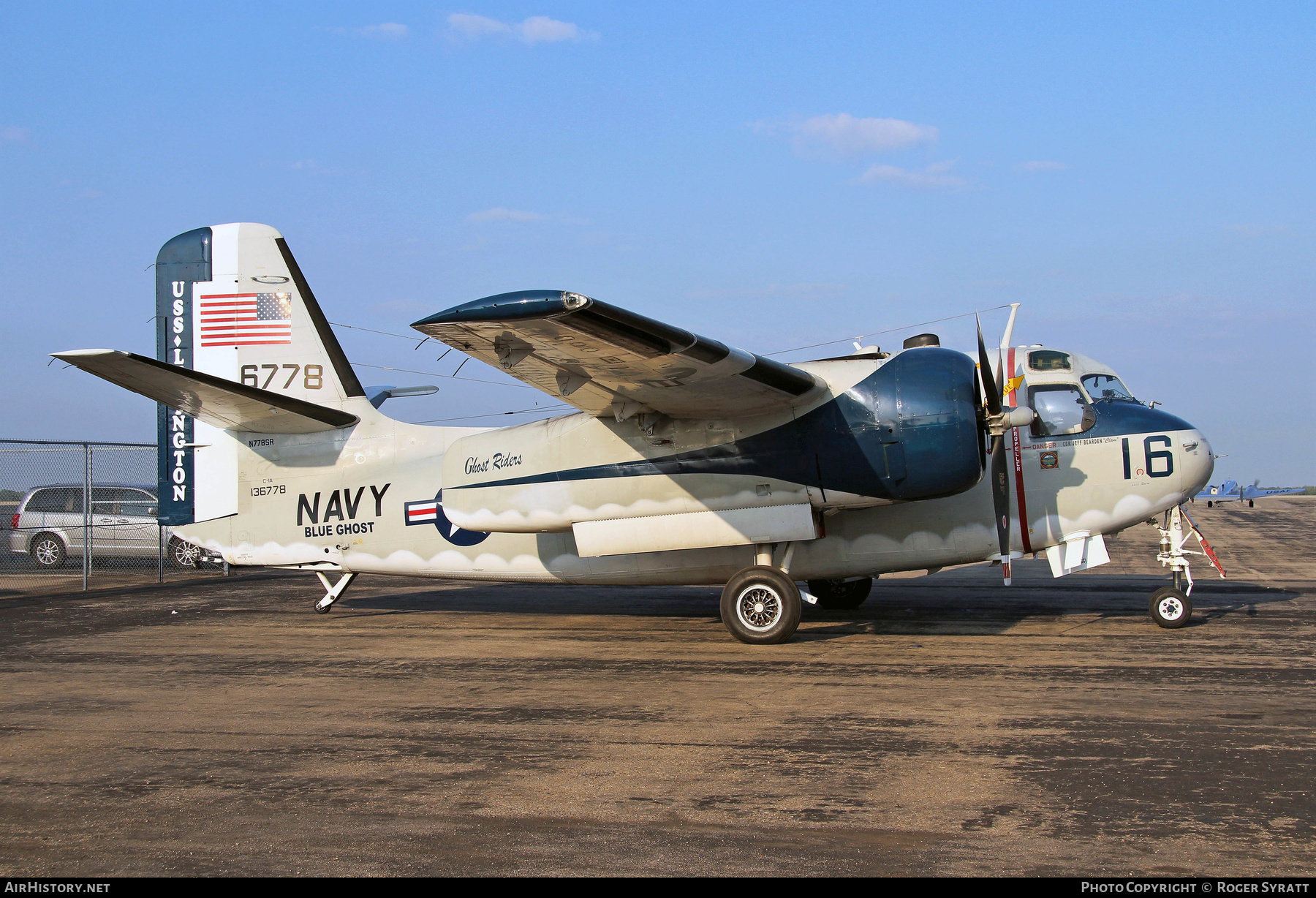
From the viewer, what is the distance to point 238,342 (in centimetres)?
1323

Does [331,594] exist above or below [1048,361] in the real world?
below

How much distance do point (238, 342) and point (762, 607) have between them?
8679 mm

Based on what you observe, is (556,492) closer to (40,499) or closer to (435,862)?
(435,862)

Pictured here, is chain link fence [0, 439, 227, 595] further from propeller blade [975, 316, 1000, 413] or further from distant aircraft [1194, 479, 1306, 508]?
distant aircraft [1194, 479, 1306, 508]

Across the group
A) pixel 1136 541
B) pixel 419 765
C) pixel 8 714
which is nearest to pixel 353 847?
pixel 419 765

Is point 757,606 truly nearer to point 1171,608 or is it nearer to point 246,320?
point 1171,608

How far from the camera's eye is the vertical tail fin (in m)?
13.1

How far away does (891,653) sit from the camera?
964cm

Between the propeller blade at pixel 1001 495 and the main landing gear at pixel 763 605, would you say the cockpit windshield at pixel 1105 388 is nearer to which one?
the propeller blade at pixel 1001 495

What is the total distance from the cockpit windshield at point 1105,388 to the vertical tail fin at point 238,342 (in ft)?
33.4

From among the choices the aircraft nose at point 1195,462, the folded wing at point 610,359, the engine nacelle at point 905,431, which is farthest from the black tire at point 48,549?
the aircraft nose at point 1195,462

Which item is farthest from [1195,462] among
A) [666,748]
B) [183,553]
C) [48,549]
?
[48,549]

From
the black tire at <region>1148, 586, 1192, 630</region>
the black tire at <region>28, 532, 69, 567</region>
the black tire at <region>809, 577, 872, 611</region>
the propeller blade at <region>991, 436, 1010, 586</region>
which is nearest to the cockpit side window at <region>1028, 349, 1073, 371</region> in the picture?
the propeller blade at <region>991, 436, 1010, 586</region>

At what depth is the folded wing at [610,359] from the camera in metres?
7.17
